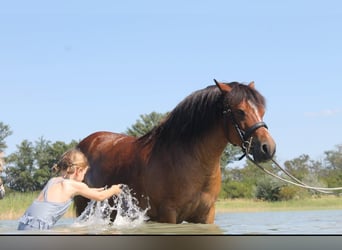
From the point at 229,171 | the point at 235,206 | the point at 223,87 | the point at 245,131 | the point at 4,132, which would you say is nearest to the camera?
the point at 245,131

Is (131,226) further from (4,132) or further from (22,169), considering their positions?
(4,132)

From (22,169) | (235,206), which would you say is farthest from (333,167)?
(22,169)

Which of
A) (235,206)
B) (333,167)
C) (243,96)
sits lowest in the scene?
(235,206)

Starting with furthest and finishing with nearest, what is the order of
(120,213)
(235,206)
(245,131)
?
(235,206), (120,213), (245,131)

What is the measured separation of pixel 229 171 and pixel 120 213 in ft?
8.94

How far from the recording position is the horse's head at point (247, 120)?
3.14m

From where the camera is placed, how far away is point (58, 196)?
10.1 ft

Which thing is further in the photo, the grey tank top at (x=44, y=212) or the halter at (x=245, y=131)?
the halter at (x=245, y=131)

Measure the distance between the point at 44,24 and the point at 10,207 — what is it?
1716 millimetres

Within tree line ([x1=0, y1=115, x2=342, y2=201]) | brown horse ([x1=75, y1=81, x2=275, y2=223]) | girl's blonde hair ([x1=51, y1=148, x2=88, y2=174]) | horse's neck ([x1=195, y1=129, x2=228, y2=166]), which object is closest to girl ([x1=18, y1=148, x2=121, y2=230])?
girl's blonde hair ([x1=51, y1=148, x2=88, y2=174])

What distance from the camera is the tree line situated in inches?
225

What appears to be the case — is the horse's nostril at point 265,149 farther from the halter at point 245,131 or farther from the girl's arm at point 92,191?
the girl's arm at point 92,191

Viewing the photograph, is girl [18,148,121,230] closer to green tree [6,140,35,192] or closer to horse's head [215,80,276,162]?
horse's head [215,80,276,162]

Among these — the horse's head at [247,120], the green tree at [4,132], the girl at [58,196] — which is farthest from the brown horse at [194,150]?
the green tree at [4,132]
